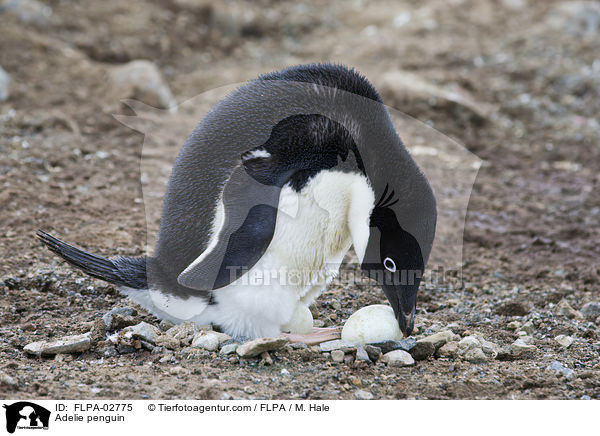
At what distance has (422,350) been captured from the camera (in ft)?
9.73

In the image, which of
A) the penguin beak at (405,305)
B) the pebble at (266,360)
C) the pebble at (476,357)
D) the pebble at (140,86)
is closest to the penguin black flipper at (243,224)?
the pebble at (266,360)

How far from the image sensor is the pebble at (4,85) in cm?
638

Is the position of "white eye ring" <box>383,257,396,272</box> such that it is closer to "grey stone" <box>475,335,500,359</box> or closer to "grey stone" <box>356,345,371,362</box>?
"grey stone" <box>356,345,371,362</box>

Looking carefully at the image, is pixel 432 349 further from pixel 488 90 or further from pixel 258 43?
pixel 258 43

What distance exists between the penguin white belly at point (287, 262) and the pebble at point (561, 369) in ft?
3.55

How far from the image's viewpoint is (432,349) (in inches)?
117

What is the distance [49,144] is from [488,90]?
17.1 feet

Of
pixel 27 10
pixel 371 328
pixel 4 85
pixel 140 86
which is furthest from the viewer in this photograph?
pixel 27 10

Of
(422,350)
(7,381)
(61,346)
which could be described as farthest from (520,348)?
(7,381)

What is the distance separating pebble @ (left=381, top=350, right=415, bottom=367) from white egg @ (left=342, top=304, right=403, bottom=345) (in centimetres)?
12

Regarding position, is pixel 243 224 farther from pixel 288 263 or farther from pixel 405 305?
pixel 405 305

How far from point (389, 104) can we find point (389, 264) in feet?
14.3

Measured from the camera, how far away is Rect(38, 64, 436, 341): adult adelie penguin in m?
2.95
